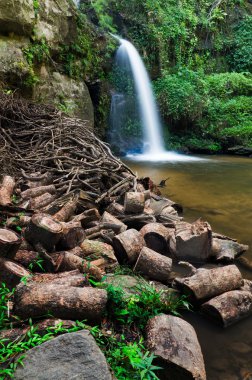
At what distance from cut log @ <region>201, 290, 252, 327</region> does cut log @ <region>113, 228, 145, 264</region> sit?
0.92 m

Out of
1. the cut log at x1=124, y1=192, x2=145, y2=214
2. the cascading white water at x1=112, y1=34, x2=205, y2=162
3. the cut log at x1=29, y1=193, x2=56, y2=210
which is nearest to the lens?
the cut log at x1=29, y1=193, x2=56, y2=210

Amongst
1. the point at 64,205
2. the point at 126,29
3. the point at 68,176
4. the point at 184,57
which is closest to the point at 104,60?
the point at 126,29

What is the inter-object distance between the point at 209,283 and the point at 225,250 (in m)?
1.01

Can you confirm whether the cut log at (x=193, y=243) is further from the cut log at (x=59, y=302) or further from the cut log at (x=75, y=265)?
the cut log at (x=59, y=302)

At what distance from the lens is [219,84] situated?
16469 millimetres

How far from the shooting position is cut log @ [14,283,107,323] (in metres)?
2.19

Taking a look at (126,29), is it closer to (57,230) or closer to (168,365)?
(57,230)

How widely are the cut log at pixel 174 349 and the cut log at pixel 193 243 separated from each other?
1.37 meters

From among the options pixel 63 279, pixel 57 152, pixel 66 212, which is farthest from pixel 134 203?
pixel 63 279

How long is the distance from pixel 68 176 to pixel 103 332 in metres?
3.01

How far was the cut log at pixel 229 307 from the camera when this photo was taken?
2.74 meters

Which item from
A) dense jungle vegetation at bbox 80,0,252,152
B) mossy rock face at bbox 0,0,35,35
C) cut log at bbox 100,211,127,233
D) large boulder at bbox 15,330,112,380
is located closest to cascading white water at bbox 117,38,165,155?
dense jungle vegetation at bbox 80,0,252,152

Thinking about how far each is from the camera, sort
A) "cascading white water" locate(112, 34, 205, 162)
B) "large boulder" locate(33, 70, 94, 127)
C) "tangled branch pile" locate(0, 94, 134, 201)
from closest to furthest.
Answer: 1. "tangled branch pile" locate(0, 94, 134, 201)
2. "large boulder" locate(33, 70, 94, 127)
3. "cascading white water" locate(112, 34, 205, 162)

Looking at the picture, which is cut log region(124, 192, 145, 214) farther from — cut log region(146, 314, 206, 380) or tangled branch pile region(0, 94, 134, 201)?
cut log region(146, 314, 206, 380)
